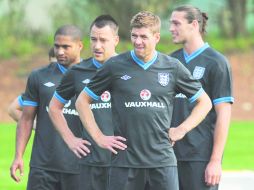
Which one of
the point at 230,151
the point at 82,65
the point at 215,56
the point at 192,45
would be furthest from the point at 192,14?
the point at 230,151

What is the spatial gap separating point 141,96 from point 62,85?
127cm

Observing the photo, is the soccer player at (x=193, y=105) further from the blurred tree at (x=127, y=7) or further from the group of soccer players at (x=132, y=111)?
the blurred tree at (x=127, y=7)

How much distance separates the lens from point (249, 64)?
31.7 metres

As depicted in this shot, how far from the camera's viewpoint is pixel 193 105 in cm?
852

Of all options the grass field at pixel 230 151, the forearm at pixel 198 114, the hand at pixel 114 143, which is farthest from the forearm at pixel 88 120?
the grass field at pixel 230 151

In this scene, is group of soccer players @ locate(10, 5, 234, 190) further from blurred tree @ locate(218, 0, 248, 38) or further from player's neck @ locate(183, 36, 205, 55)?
blurred tree @ locate(218, 0, 248, 38)

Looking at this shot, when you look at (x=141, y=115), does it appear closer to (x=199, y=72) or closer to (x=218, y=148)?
(x=218, y=148)

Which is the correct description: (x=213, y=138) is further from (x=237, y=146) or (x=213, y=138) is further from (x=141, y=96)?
(x=237, y=146)

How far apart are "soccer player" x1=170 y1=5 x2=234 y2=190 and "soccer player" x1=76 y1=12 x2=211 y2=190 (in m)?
0.84

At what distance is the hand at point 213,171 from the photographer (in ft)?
27.1

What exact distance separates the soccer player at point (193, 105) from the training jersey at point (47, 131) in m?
1.04

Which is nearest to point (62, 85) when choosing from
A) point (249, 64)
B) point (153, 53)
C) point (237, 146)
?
point (153, 53)

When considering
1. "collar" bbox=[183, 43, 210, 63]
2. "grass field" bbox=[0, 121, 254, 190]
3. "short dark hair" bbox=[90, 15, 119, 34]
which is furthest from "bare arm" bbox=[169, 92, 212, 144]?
"grass field" bbox=[0, 121, 254, 190]

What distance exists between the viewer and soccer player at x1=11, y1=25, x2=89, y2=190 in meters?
9.09
